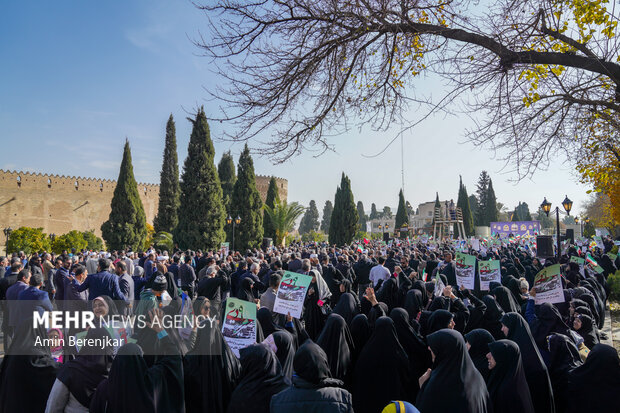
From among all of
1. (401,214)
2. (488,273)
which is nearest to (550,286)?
(488,273)

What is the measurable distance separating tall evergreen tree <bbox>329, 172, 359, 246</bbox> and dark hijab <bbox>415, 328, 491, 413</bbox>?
35.9 meters

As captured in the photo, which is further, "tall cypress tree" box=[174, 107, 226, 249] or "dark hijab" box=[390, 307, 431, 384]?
"tall cypress tree" box=[174, 107, 226, 249]

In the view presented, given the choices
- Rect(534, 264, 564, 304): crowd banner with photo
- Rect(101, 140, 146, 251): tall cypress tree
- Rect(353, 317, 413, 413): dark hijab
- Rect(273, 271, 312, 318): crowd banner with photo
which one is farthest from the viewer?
Rect(101, 140, 146, 251): tall cypress tree

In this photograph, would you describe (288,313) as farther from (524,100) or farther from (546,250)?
(546,250)

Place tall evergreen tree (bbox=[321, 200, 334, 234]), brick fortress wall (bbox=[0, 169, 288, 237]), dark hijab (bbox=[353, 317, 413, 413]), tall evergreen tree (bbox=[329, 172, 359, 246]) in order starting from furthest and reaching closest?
tall evergreen tree (bbox=[321, 200, 334, 234]), brick fortress wall (bbox=[0, 169, 288, 237]), tall evergreen tree (bbox=[329, 172, 359, 246]), dark hijab (bbox=[353, 317, 413, 413])

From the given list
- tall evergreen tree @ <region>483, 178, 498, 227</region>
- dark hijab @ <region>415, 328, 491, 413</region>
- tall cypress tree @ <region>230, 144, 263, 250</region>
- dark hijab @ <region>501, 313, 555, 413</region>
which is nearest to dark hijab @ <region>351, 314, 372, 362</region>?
dark hijab @ <region>501, 313, 555, 413</region>

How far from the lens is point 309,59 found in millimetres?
5352

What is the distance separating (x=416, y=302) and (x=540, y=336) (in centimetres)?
191

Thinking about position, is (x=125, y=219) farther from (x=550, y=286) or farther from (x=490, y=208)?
(x=490, y=208)

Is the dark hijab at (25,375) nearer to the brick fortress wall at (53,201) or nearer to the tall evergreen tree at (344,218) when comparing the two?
the tall evergreen tree at (344,218)

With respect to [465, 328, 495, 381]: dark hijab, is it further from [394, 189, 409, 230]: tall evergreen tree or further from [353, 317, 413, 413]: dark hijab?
[394, 189, 409, 230]: tall evergreen tree

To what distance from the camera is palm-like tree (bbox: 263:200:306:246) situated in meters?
37.1

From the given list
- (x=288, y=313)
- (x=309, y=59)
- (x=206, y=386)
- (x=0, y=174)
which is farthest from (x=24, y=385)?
(x=0, y=174)

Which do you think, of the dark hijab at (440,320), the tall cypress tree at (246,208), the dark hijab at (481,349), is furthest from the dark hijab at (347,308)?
the tall cypress tree at (246,208)
